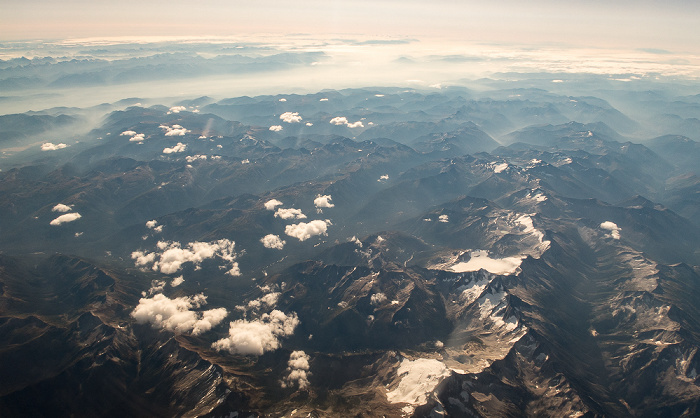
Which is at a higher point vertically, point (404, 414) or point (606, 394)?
point (404, 414)

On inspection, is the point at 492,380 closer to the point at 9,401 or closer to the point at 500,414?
the point at 500,414

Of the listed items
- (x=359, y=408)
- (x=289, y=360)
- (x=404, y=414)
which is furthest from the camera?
(x=289, y=360)

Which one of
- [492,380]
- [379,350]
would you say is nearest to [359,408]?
[379,350]

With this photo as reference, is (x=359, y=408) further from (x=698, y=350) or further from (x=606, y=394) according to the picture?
(x=698, y=350)

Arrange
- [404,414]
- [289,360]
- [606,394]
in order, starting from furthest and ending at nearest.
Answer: [289,360], [606,394], [404,414]

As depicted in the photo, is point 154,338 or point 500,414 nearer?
point 500,414

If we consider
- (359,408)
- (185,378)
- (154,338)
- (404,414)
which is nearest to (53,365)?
(154,338)
